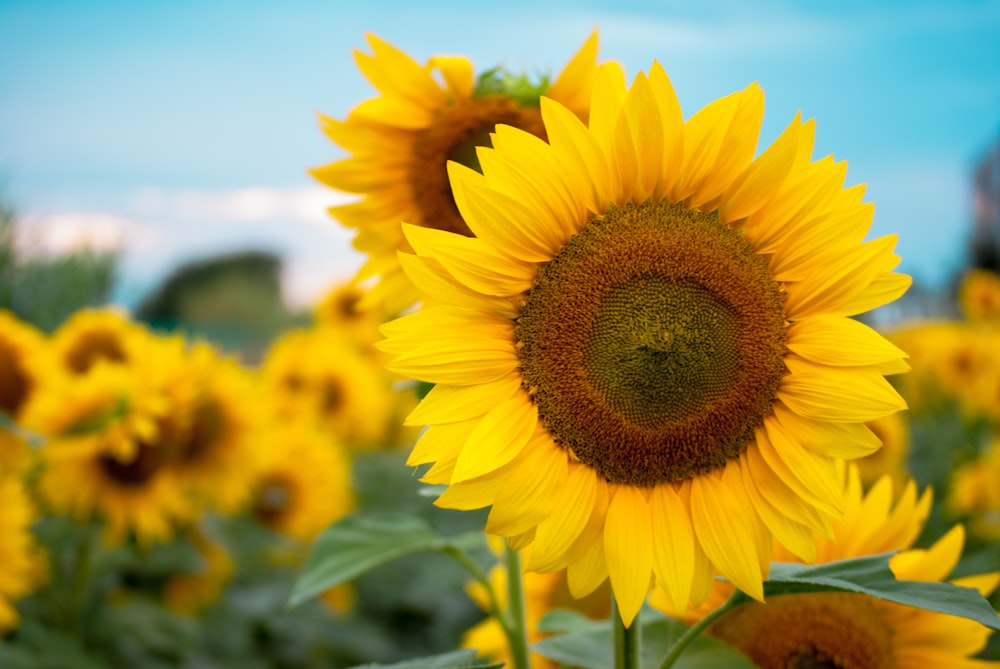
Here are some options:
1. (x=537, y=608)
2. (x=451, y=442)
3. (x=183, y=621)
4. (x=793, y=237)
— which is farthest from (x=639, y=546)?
(x=183, y=621)

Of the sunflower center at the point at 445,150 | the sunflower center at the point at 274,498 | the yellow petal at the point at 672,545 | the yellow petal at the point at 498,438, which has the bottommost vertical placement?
the sunflower center at the point at 274,498

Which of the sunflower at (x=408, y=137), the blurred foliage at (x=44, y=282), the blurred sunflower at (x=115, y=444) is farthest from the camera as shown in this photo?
the blurred foliage at (x=44, y=282)

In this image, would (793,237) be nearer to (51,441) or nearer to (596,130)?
(596,130)

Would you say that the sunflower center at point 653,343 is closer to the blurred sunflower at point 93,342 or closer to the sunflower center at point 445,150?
the sunflower center at point 445,150

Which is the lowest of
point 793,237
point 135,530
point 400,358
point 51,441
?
point 135,530

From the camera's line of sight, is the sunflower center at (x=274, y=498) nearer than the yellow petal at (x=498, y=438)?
No

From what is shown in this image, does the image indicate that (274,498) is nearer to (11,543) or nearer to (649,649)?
(11,543)

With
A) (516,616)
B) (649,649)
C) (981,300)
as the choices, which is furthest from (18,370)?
(981,300)

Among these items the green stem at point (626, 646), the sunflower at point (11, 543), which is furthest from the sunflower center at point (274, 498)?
the green stem at point (626, 646)
